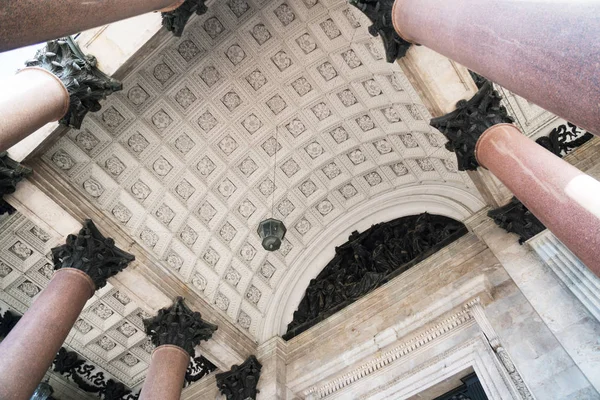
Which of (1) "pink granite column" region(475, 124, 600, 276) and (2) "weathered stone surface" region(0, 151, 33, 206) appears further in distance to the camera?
(2) "weathered stone surface" region(0, 151, 33, 206)

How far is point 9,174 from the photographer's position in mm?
6734

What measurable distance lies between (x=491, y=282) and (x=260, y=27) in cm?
579

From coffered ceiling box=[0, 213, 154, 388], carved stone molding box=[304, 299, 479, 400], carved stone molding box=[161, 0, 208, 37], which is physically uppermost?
carved stone molding box=[161, 0, 208, 37]

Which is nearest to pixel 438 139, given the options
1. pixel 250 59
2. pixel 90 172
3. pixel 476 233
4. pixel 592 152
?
pixel 476 233

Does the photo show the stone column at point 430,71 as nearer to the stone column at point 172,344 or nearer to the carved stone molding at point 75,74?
the carved stone molding at point 75,74

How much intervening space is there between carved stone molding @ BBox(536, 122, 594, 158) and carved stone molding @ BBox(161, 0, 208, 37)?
5475 millimetres

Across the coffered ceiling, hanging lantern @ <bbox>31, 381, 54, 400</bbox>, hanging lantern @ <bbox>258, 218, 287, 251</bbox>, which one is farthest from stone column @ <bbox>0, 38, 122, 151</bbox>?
hanging lantern @ <bbox>31, 381, 54, 400</bbox>

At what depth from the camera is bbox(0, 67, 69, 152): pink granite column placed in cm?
449

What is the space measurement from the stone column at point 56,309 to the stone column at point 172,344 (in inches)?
50.2

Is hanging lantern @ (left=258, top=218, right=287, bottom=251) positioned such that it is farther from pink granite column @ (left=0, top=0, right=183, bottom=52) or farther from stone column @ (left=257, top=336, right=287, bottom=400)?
pink granite column @ (left=0, top=0, right=183, bottom=52)

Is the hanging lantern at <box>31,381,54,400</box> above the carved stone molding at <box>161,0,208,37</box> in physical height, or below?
below

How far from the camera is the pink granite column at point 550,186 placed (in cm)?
348

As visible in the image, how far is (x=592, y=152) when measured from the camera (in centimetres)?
693

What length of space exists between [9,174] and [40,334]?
2409 millimetres
